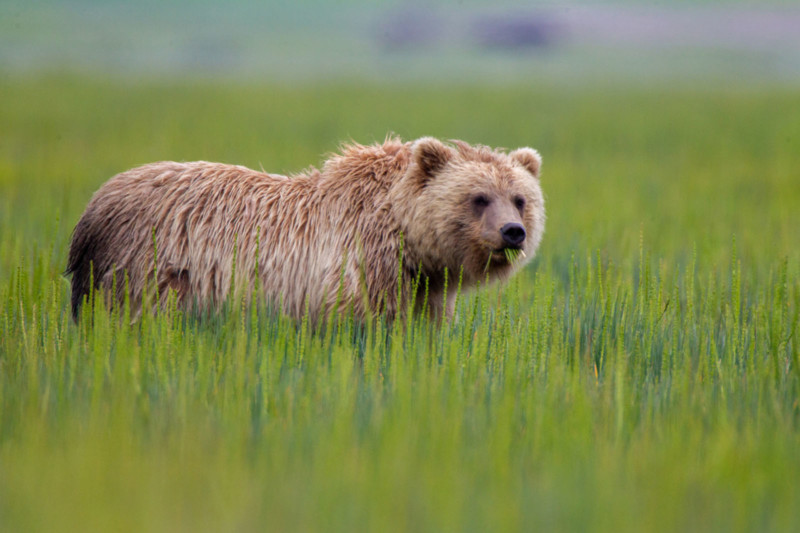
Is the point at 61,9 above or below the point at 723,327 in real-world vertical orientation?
above

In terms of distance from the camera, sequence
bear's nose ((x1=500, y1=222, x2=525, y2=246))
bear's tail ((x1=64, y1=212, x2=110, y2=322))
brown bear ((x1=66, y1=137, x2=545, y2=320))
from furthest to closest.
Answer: bear's tail ((x1=64, y1=212, x2=110, y2=322))
brown bear ((x1=66, y1=137, x2=545, y2=320))
bear's nose ((x1=500, y1=222, x2=525, y2=246))

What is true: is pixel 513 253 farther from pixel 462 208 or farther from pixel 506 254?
pixel 462 208

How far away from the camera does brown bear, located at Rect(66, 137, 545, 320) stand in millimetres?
5238

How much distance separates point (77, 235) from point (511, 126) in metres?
15.4

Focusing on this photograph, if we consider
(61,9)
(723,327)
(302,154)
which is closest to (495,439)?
(723,327)

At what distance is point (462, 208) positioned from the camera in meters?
5.25

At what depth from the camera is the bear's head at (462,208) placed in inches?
205

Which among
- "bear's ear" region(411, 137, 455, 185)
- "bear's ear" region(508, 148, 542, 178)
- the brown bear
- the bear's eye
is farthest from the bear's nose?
"bear's ear" region(508, 148, 542, 178)

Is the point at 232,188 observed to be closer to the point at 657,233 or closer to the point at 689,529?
the point at 689,529

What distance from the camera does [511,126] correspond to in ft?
66.4

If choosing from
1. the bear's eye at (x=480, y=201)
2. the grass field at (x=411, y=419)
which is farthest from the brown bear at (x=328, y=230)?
the grass field at (x=411, y=419)

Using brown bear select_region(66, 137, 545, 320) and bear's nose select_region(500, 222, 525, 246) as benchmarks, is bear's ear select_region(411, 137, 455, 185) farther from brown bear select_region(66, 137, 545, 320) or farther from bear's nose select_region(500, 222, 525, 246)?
bear's nose select_region(500, 222, 525, 246)

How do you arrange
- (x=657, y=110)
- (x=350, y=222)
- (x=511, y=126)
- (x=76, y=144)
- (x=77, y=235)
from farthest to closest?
(x=657, y=110)
(x=511, y=126)
(x=76, y=144)
(x=77, y=235)
(x=350, y=222)

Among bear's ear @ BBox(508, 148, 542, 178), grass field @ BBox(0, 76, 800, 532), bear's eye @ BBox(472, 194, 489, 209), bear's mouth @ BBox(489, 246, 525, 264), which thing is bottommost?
grass field @ BBox(0, 76, 800, 532)
